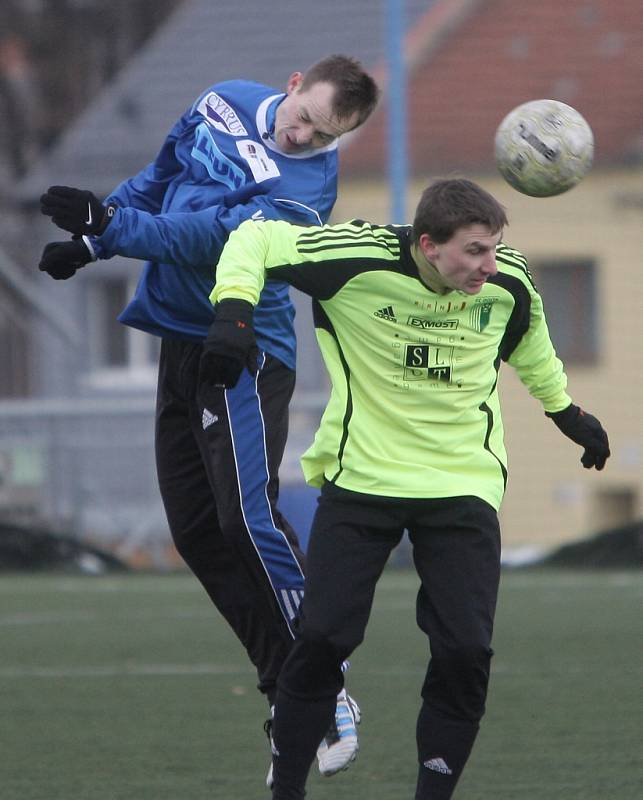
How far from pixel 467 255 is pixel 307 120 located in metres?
0.93

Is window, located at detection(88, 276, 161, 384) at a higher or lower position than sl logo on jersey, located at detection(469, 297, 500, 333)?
lower

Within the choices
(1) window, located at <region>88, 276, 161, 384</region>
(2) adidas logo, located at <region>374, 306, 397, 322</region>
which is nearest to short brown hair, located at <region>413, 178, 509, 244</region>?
(2) adidas logo, located at <region>374, 306, 397, 322</region>

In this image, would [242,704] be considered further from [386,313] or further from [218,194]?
[386,313]

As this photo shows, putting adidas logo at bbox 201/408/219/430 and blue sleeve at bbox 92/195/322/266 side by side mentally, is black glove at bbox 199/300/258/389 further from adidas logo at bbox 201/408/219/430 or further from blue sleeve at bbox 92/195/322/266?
adidas logo at bbox 201/408/219/430

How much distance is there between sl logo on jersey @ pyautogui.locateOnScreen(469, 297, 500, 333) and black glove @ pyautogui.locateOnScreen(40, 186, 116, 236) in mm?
985

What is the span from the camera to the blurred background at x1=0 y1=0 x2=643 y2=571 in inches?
579

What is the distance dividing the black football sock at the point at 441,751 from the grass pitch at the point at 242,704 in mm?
482

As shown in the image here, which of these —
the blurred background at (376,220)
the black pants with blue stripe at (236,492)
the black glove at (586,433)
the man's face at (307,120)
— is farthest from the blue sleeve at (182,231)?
the blurred background at (376,220)

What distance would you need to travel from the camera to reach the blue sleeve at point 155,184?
205 inches

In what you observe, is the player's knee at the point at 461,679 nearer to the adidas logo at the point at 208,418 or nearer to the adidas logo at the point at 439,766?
the adidas logo at the point at 439,766

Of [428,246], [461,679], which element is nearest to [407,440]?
[428,246]

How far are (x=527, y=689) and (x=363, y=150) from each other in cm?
1137

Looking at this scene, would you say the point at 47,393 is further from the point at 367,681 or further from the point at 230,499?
the point at 230,499

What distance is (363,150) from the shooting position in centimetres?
1742
